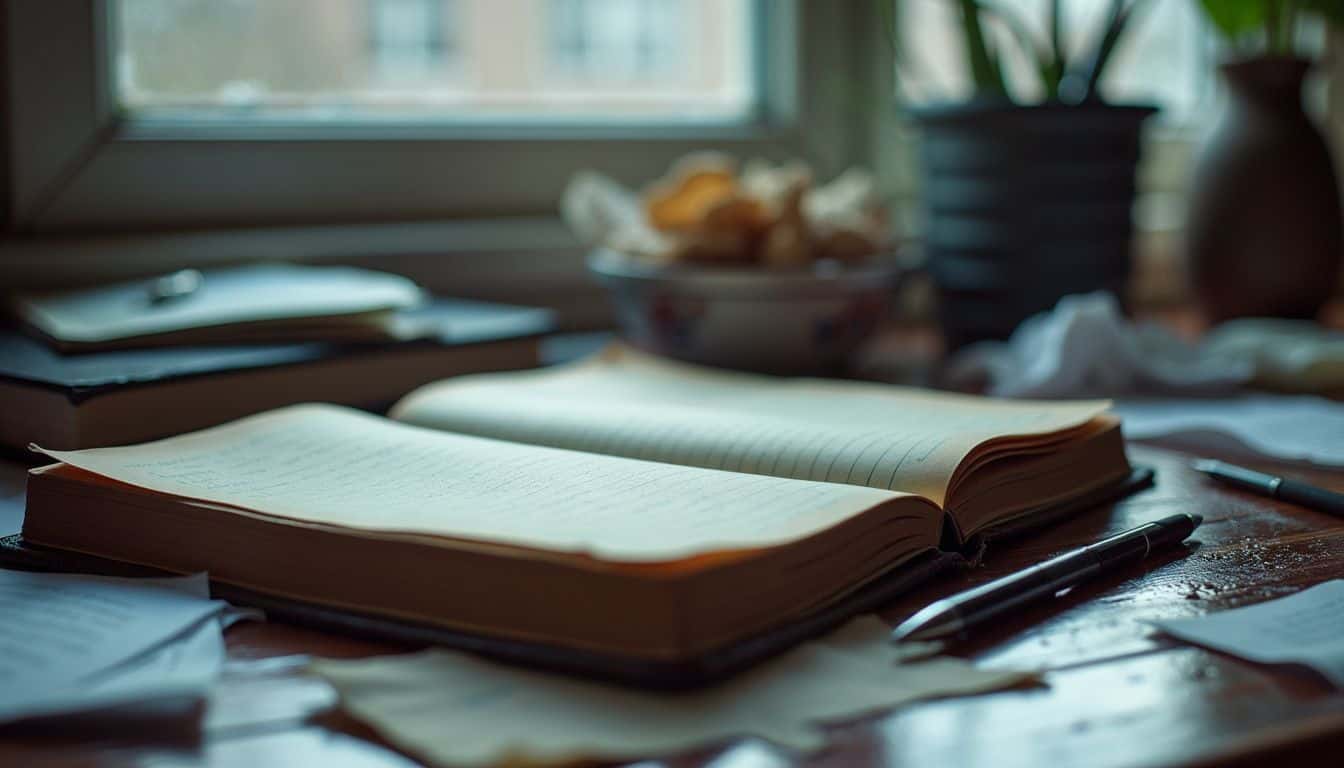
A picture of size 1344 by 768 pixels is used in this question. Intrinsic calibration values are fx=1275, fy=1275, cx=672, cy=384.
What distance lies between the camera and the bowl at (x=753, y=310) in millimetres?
873

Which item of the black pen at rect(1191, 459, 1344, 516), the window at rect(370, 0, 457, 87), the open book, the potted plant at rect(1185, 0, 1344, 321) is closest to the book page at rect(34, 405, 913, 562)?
the open book

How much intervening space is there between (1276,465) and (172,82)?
2.75ft

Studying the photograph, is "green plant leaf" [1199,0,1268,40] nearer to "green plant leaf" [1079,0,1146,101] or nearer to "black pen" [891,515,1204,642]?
"green plant leaf" [1079,0,1146,101]

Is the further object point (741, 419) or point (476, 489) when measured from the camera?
point (741, 419)

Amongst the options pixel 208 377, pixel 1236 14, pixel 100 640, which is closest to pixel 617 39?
pixel 1236 14

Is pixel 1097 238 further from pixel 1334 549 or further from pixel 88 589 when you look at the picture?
pixel 88 589

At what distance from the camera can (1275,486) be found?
0.61 m

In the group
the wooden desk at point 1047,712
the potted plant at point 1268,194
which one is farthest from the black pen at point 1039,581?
→ the potted plant at point 1268,194

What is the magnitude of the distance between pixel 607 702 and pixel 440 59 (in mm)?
900

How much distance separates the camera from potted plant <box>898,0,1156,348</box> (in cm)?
97

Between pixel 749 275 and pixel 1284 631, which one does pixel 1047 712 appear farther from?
pixel 749 275

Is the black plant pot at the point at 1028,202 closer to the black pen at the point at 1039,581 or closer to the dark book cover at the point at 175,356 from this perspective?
the dark book cover at the point at 175,356

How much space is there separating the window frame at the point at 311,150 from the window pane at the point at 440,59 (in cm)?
3

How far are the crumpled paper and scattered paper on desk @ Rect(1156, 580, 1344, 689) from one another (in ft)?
1.39
